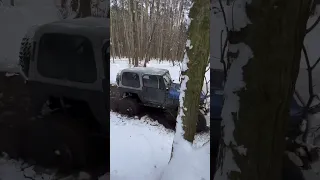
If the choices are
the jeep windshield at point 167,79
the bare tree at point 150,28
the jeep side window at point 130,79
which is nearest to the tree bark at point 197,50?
the jeep windshield at point 167,79

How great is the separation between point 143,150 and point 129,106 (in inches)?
43.9

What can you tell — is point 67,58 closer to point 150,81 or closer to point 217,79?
point 217,79

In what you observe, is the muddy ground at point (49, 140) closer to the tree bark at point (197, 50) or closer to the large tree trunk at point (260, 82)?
the large tree trunk at point (260, 82)

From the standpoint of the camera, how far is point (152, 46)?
8.34m

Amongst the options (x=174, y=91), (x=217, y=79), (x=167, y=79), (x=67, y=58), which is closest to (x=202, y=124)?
(x=174, y=91)

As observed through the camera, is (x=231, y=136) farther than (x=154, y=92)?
No

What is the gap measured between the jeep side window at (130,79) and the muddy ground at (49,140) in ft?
15.4

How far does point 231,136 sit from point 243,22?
0.48m

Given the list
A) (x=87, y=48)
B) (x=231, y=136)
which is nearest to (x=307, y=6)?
(x=231, y=136)

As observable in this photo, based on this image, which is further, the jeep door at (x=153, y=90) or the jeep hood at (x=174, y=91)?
the jeep door at (x=153, y=90)

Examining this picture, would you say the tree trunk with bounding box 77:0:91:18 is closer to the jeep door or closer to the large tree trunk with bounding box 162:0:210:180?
the large tree trunk with bounding box 162:0:210:180

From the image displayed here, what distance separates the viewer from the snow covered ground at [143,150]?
4184 mm

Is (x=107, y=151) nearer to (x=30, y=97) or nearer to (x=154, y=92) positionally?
(x=30, y=97)

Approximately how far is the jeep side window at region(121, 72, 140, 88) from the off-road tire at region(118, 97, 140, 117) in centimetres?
33
